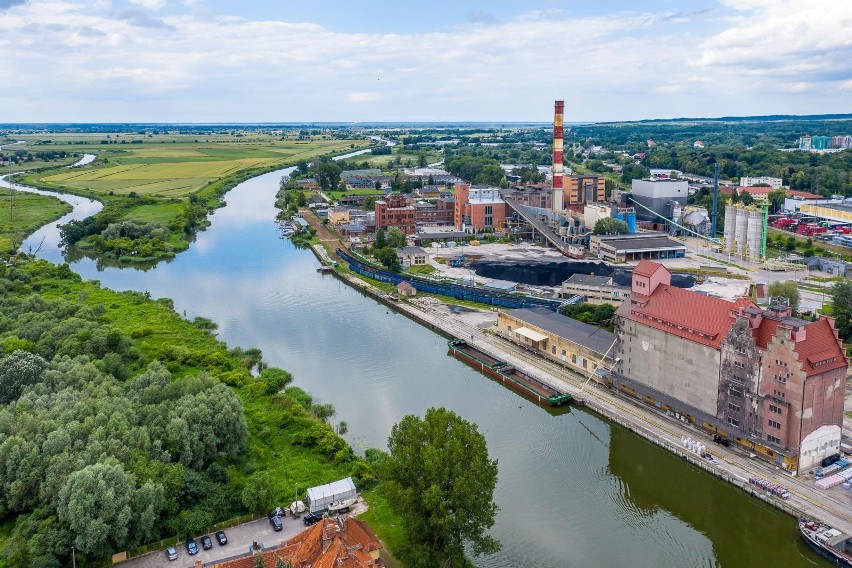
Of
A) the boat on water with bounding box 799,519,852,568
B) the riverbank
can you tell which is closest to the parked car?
Answer: the riverbank

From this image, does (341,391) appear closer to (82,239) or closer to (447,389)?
(447,389)

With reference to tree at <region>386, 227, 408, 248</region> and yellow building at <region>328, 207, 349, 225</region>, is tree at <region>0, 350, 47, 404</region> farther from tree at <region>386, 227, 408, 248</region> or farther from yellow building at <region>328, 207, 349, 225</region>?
yellow building at <region>328, 207, 349, 225</region>

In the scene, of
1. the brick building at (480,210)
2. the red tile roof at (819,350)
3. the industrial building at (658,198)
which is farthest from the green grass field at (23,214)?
the industrial building at (658,198)

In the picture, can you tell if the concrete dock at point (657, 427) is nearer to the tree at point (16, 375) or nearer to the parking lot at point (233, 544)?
the parking lot at point (233, 544)

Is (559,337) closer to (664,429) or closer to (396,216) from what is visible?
(664,429)

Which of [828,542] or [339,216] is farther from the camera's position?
[339,216]

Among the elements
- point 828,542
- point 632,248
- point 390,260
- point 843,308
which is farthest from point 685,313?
point 632,248

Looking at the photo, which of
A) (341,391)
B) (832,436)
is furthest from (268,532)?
(832,436)
